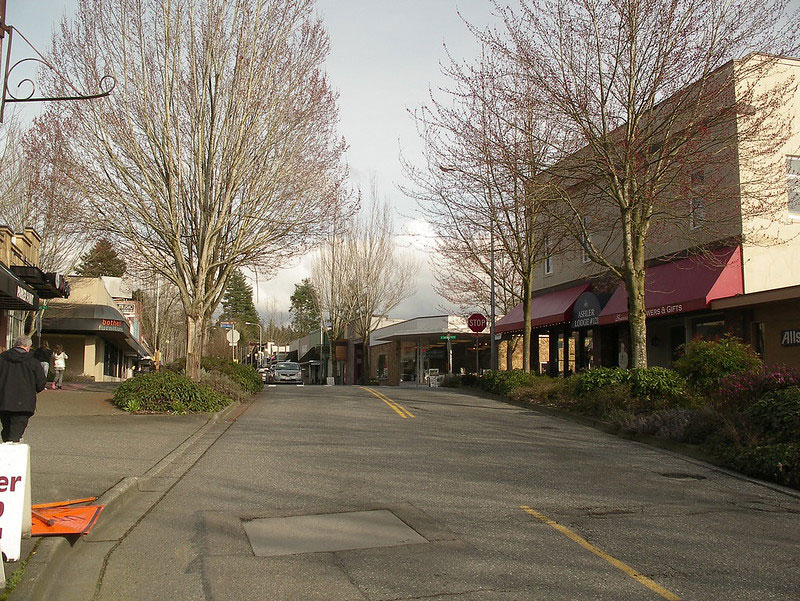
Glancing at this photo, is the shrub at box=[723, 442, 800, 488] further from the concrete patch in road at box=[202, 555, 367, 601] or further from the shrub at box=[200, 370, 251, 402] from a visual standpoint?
the shrub at box=[200, 370, 251, 402]

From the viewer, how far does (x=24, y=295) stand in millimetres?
18344

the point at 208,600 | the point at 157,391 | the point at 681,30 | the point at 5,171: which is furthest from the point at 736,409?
the point at 5,171

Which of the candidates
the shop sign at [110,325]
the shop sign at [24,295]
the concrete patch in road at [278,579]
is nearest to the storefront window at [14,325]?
the shop sign at [110,325]

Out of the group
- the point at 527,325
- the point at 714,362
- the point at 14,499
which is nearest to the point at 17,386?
the point at 14,499

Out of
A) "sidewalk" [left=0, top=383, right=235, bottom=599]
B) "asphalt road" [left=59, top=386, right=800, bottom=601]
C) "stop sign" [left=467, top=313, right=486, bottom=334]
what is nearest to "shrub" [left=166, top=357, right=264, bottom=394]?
"sidewalk" [left=0, top=383, right=235, bottom=599]

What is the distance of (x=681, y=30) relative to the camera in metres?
15.1

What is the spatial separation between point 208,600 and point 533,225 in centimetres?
1734

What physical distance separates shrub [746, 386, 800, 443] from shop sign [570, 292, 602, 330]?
1281 cm

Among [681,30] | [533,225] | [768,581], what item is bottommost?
[768,581]

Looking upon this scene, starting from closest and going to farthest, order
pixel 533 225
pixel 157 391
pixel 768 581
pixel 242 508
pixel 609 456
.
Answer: pixel 768 581
pixel 242 508
pixel 609 456
pixel 157 391
pixel 533 225

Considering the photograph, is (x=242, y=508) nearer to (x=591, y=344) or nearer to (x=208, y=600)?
(x=208, y=600)

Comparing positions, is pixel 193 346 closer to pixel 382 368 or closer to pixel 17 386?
pixel 17 386

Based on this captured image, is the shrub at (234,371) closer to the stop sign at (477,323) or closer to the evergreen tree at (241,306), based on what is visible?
the stop sign at (477,323)

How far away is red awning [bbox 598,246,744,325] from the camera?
61.1 ft
